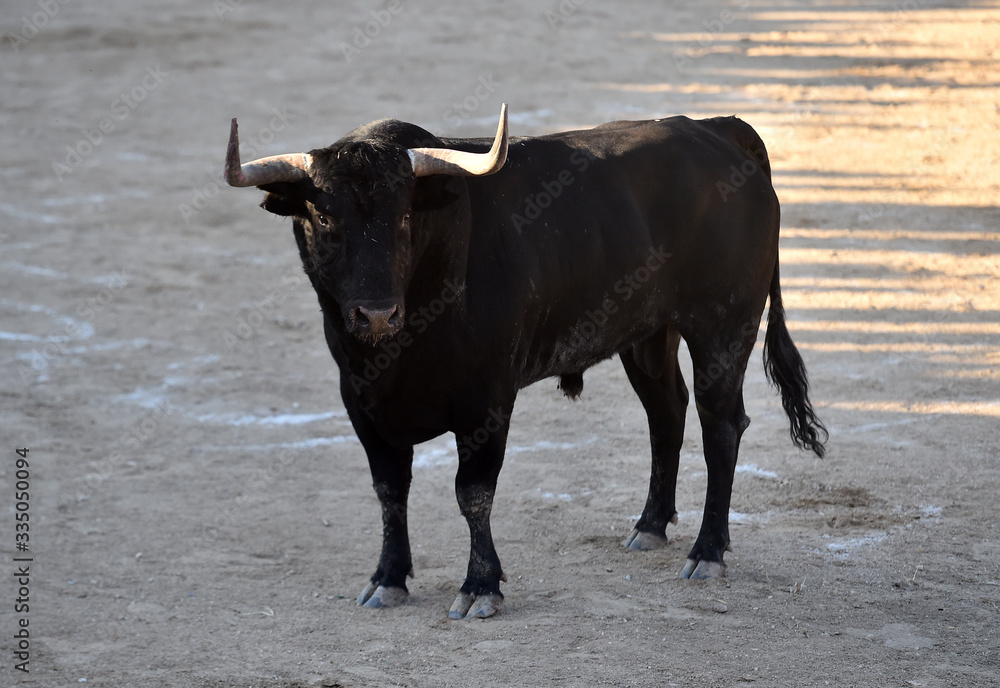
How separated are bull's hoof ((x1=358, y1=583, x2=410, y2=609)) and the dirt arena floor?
0.37 ft

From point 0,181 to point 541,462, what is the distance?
7.91m

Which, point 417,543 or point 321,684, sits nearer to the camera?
point 321,684

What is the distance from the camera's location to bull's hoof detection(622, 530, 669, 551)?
5.72 m

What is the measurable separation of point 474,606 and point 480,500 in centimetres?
46

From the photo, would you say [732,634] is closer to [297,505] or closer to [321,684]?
[321,684]

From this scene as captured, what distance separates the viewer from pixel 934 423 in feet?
23.4

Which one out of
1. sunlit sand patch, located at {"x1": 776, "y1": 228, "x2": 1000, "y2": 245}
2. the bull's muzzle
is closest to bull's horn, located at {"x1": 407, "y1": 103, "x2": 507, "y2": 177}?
the bull's muzzle

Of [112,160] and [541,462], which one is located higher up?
[112,160]

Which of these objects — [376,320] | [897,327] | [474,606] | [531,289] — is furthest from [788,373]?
[897,327]

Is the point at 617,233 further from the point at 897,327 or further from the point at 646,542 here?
the point at 897,327

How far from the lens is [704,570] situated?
535cm

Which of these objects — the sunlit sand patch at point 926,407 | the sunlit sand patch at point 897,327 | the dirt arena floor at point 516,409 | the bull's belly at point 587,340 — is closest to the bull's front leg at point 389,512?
the dirt arena floor at point 516,409

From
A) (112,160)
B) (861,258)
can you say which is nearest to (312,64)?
(112,160)

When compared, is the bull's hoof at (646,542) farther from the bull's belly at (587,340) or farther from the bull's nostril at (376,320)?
the bull's nostril at (376,320)
